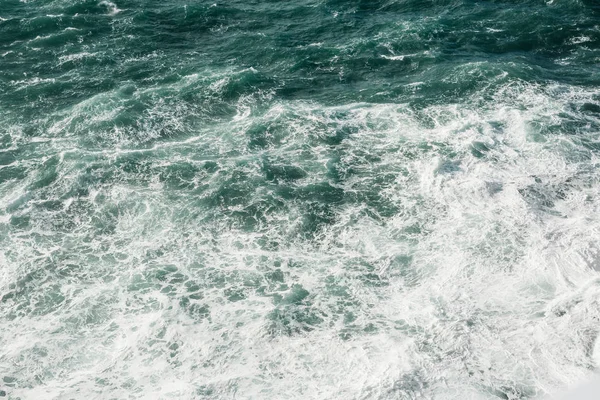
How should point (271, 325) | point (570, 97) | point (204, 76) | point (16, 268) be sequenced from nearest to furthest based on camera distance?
point (271, 325) → point (16, 268) → point (570, 97) → point (204, 76)

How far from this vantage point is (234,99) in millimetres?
62594

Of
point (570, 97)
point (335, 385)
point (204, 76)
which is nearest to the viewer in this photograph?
point (335, 385)

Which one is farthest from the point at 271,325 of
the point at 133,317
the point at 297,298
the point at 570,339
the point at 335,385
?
the point at 570,339

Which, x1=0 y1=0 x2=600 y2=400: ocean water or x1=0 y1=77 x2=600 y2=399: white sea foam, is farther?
x1=0 y1=0 x2=600 y2=400: ocean water

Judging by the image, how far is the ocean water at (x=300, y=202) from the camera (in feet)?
131

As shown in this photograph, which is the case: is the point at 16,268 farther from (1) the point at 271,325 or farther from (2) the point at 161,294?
(1) the point at 271,325

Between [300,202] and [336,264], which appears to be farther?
[300,202]

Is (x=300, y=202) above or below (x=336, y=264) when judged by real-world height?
above

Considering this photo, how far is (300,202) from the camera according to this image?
169 feet

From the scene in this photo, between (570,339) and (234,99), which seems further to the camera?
(234,99)

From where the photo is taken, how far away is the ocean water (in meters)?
40.0

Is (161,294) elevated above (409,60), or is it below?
below

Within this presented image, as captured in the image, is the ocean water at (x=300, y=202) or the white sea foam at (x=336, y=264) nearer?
the white sea foam at (x=336, y=264)

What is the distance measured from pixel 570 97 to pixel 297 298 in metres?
37.5
